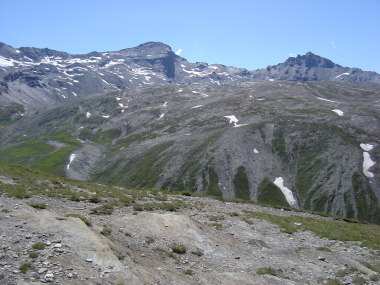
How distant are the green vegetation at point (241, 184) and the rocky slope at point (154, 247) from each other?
94.6 metres

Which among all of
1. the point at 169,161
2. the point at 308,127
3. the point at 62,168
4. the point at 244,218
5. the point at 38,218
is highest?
the point at 308,127

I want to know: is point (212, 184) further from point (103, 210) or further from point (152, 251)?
point (152, 251)

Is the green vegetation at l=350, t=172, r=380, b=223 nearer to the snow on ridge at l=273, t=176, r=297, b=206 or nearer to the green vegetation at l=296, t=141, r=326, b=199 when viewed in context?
the green vegetation at l=296, t=141, r=326, b=199

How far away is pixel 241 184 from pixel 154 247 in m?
114

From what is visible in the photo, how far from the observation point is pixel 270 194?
12538cm

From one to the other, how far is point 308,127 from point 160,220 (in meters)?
162

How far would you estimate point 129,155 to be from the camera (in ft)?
585

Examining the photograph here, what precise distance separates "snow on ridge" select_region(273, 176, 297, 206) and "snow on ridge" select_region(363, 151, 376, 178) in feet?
104

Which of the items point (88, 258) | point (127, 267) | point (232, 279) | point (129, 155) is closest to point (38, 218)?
point (88, 258)

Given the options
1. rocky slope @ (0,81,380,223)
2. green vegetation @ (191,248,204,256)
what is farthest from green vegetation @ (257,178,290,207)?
green vegetation @ (191,248,204,256)

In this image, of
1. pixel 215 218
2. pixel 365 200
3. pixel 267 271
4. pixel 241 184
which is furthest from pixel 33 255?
pixel 365 200

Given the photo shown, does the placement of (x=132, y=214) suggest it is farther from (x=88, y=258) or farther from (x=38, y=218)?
(x=88, y=258)

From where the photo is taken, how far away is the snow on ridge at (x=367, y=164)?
128 m

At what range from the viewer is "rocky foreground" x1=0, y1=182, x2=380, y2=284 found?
14969 millimetres
